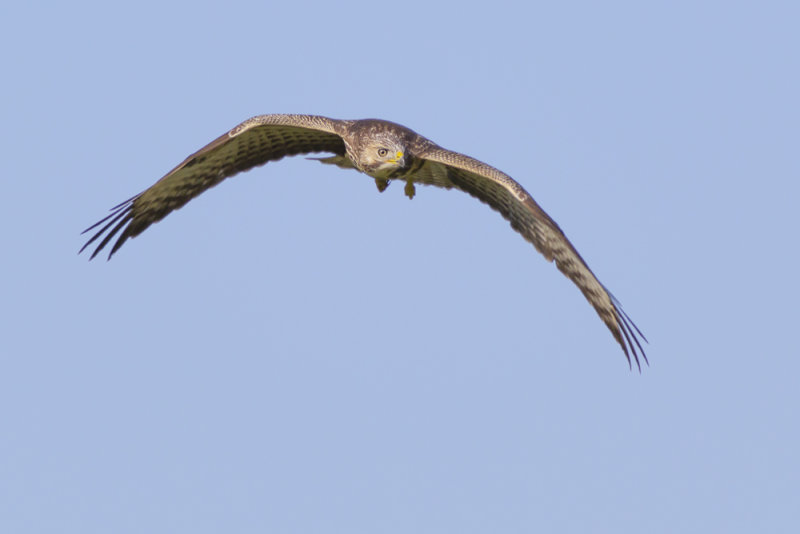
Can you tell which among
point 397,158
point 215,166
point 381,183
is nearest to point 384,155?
point 397,158

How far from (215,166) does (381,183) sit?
1.87 metres

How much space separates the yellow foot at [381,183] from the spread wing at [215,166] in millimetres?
720

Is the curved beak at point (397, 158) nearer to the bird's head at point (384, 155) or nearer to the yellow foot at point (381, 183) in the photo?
the bird's head at point (384, 155)

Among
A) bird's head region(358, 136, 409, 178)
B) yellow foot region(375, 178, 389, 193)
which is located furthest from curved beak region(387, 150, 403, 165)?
yellow foot region(375, 178, 389, 193)

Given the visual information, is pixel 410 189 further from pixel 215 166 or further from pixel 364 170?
pixel 215 166

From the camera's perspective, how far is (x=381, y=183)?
15.7m

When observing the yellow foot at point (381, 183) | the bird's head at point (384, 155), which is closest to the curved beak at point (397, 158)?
the bird's head at point (384, 155)

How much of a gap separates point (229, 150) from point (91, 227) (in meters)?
1.72

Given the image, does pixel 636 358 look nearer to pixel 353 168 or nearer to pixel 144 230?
pixel 353 168

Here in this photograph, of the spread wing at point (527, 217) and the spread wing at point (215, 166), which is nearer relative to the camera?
the spread wing at point (527, 217)

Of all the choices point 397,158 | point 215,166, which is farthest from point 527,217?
point 215,166

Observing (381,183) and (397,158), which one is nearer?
(397,158)

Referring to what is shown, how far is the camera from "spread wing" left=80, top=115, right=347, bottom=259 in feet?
51.1

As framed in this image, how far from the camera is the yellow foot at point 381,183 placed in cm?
1565
